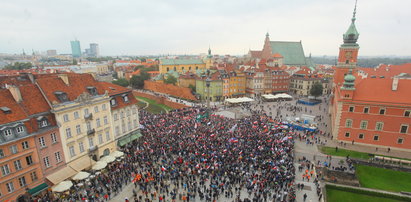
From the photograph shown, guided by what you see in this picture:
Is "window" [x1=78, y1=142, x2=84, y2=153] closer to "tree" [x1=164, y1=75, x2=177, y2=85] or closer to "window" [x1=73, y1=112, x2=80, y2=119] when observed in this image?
"window" [x1=73, y1=112, x2=80, y2=119]

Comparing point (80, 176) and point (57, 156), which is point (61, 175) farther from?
point (57, 156)

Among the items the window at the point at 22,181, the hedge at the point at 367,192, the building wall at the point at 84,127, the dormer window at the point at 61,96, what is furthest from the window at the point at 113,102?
the hedge at the point at 367,192

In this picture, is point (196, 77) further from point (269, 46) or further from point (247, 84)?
point (269, 46)

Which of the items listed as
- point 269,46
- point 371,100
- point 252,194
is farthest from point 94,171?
point 269,46

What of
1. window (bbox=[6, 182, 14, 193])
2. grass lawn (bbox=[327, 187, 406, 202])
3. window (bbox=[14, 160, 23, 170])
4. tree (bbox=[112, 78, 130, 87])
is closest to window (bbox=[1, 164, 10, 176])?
window (bbox=[14, 160, 23, 170])

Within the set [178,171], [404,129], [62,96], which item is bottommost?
[178,171]

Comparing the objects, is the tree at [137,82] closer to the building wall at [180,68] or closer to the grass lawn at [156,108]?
the building wall at [180,68]

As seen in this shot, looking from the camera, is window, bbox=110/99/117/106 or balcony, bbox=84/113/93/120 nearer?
balcony, bbox=84/113/93/120

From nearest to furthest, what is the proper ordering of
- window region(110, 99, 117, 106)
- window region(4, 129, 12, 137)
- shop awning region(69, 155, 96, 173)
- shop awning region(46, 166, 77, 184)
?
window region(4, 129, 12, 137)
shop awning region(46, 166, 77, 184)
shop awning region(69, 155, 96, 173)
window region(110, 99, 117, 106)
